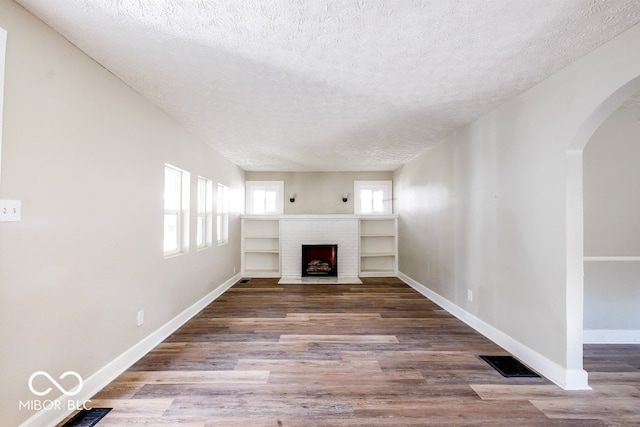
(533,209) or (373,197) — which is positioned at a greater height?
(373,197)

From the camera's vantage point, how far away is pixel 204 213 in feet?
13.7

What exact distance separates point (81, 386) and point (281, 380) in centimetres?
132

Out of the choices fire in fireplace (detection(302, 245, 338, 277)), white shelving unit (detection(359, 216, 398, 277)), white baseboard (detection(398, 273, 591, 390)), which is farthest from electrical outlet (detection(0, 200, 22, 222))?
white shelving unit (detection(359, 216, 398, 277))

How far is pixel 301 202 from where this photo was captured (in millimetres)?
6469

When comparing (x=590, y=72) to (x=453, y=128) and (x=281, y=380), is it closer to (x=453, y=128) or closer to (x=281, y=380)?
(x=453, y=128)

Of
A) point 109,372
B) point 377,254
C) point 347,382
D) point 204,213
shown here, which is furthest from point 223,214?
point 347,382

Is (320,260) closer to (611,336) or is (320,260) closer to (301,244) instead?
(301,244)

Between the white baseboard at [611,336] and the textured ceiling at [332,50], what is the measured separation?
243cm

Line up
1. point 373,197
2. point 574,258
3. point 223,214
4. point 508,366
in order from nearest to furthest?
point 574,258
point 508,366
point 223,214
point 373,197

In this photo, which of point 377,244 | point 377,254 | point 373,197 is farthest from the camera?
point 373,197

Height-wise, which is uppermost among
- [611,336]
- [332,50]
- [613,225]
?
[332,50]

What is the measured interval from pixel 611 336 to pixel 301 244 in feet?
15.3

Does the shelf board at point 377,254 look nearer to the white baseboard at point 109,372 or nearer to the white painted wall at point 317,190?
the white painted wall at point 317,190

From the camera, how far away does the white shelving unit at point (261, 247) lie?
6125mm
